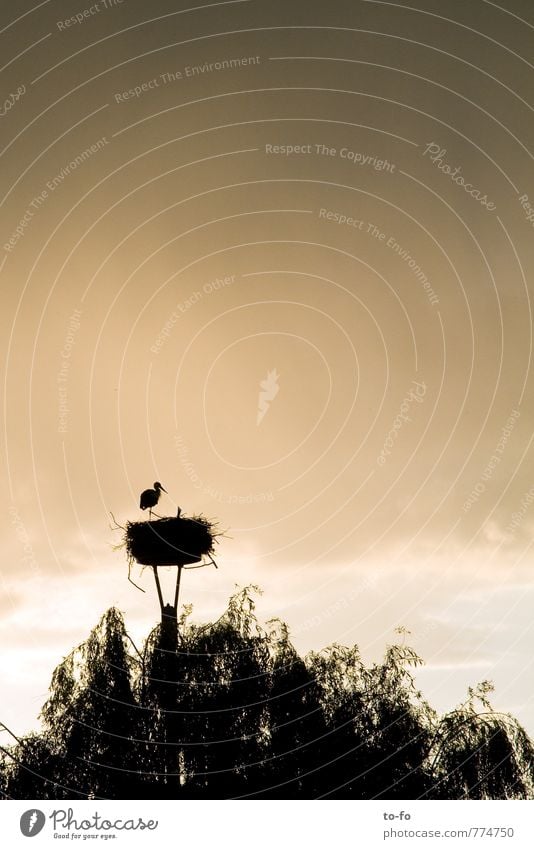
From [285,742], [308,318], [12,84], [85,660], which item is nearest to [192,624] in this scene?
[85,660]

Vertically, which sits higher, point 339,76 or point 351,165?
point 339,76

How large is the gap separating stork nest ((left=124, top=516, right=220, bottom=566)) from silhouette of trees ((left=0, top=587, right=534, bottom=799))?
4.77ft

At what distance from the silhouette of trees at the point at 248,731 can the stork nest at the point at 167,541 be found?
1.45 m

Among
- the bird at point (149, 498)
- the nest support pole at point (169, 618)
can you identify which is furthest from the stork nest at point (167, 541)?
the bird at point (149, 498)

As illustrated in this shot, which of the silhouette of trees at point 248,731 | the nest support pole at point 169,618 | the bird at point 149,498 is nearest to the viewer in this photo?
the silhouette of trees at point 248,731

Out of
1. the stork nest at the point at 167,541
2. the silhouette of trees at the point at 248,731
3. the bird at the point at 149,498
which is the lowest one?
the silhouette of trees at the point at 248,731

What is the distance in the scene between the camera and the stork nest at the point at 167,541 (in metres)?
16.0

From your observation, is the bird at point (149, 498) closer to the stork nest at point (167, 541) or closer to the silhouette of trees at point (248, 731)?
the stork nest at point (167, 541)

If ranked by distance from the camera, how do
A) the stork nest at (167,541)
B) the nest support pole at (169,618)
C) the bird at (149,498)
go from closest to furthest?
the nest support pole at (169,618) < the stork nest at (167,541) < the bird at (149,498)

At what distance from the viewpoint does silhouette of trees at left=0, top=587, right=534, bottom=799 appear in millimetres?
12938

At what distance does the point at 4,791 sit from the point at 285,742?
168 inches

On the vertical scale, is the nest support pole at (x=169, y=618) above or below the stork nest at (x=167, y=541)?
below

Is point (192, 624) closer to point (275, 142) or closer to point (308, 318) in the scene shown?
point (308, 318)

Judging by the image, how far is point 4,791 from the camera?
12.5 meters
